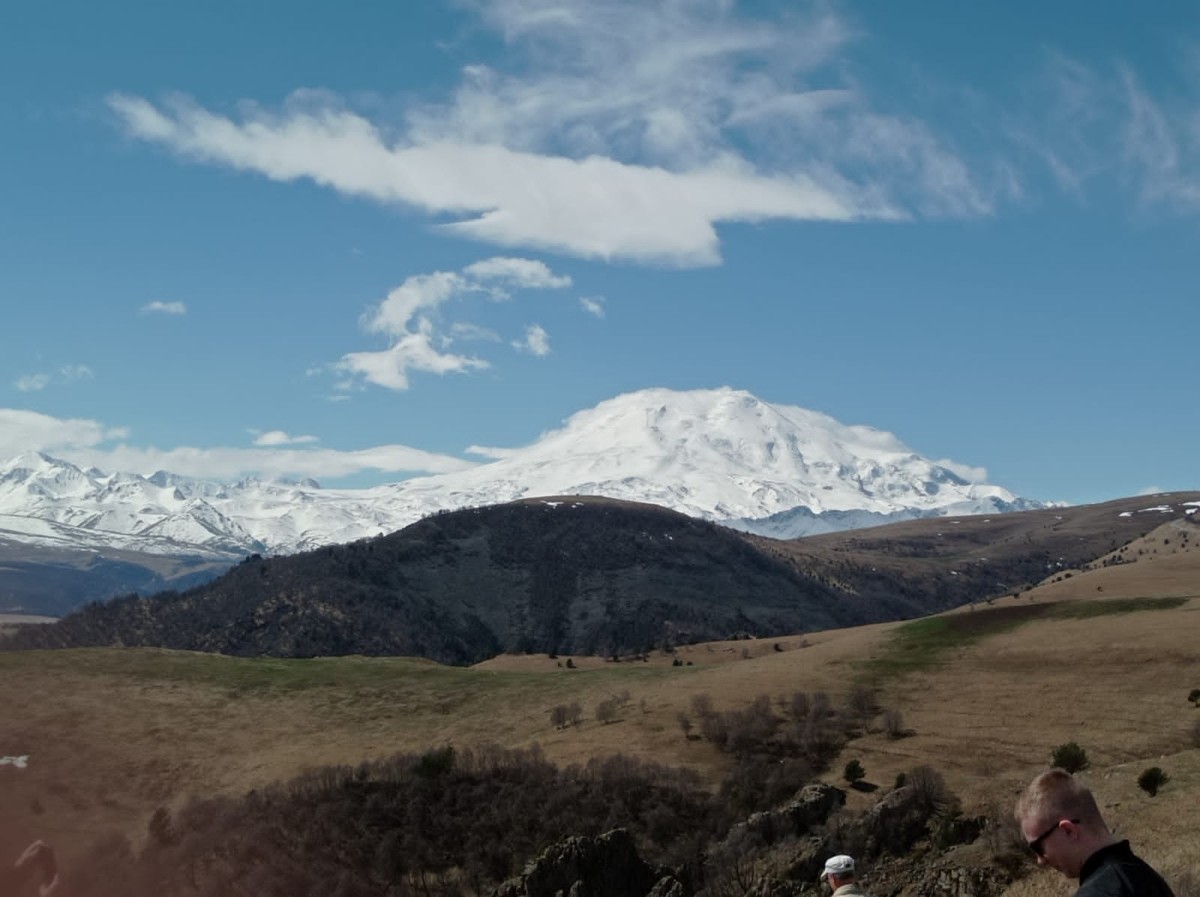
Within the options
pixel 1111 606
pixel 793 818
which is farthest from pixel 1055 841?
pixel 1111 606

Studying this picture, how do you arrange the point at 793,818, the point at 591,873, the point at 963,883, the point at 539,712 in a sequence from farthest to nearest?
1. the point at 539,712
2. the point at 793,818
3. the point at 591,873
4. the point at 963,883

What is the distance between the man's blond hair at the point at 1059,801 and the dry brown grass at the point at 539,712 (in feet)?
102

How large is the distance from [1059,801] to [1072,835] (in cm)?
21

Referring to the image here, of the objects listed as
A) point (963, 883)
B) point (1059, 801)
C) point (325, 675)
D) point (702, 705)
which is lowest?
point (702, 705)

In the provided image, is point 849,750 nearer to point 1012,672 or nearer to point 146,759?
point 1012,672

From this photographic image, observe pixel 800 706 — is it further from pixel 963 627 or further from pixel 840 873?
pixel 840 873

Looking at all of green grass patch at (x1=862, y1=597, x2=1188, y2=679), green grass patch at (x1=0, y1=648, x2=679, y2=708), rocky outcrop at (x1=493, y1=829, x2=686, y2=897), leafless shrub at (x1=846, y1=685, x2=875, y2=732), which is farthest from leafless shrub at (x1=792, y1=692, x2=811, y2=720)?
rocky outcrop at (x1=493, y1=829, x2=686, y2=897)

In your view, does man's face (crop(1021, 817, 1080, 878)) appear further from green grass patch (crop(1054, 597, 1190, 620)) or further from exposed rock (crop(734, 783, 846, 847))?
green grass patch (crop(1054, 597, 1190, 620))

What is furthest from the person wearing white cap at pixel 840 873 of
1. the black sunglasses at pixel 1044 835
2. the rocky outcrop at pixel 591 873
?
the rocky outcrop at pixel 591 873

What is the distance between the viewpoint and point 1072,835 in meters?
6.39

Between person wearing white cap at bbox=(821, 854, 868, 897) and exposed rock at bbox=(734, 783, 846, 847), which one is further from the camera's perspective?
exposed rock at bbox=(734, 783, 846, 847)

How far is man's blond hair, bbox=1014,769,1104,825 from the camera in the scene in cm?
640

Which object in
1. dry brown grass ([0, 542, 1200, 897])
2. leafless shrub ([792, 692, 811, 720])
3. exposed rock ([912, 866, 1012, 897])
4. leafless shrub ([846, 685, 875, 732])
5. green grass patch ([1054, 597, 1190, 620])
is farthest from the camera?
green grass patch ([1054, 597, 1190, 620])

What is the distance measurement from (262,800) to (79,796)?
18.7 meters
